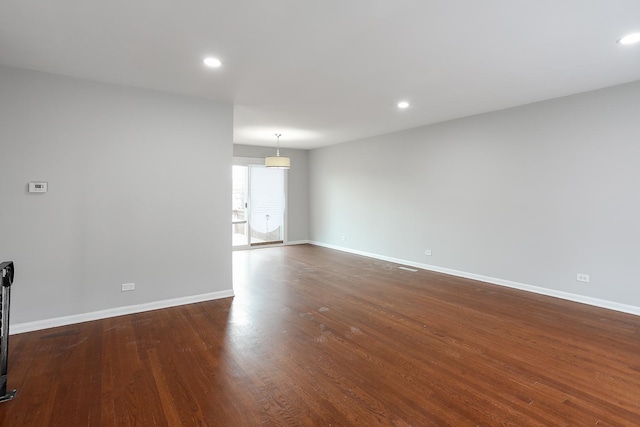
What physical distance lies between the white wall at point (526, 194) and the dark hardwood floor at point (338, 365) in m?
0.64

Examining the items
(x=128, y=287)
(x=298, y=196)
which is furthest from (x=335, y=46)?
(x=298, y=196)

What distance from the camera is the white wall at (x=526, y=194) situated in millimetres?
3826

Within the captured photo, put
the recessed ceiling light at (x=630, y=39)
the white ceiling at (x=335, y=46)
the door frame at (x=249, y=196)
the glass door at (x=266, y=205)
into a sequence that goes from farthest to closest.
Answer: the glass door at (x=266, y=205) → the door frame at (x=249, y=196) → the recessed ceiling light at (x=630, y=39) → the white ceiling at (x=335, y=46)

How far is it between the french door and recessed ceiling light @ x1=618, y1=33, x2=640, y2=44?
7052mm

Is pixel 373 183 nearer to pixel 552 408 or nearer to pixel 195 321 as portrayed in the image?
pixel 195 321

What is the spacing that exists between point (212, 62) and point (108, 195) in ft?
6.40

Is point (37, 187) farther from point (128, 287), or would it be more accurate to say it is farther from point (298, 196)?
point (298, 196)

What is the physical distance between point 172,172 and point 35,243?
1.54m

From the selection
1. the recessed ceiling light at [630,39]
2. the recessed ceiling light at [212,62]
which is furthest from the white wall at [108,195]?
the recessed ceiling light at [630,39]

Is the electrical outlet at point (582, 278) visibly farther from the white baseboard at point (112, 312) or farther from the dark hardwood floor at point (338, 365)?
the white baseboard at point (112, 312)

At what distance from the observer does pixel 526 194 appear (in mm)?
4617

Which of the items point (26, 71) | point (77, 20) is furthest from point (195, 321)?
point (26, 71)

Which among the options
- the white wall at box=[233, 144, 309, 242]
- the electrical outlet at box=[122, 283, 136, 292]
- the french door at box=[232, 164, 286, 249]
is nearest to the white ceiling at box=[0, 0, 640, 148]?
the electrical outlet at box=[122, 283, 136, 292]

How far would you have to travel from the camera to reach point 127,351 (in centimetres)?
283
